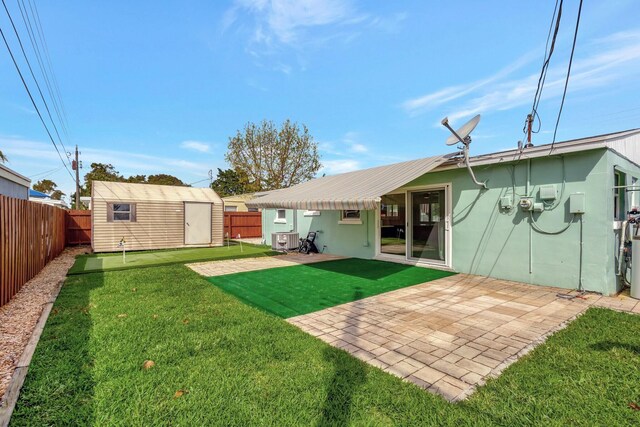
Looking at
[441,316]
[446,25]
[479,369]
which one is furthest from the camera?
[446,25]

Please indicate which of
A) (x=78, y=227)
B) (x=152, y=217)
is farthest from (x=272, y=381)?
(x=78, y=227)

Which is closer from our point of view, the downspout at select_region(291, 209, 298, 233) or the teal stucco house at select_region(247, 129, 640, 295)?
the teal stucco house at select_region(247, 129, 640, 295)

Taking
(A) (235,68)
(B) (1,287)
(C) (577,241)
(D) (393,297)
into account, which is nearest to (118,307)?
(B) (1,287)

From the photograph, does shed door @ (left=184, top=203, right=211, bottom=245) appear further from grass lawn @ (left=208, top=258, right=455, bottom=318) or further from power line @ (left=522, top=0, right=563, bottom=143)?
power line @ (left=522, top=0, right=563, bottom=143)

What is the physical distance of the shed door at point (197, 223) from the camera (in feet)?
58.4

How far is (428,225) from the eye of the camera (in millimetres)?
10266

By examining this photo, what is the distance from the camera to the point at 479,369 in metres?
3.58

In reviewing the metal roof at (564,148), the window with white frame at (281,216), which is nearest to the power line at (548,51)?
the metal roof at (564,148)

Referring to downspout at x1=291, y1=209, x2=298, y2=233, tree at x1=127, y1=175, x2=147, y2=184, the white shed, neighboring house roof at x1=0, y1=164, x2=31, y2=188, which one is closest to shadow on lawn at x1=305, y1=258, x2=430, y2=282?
downspout at x1=291, y1=209, x2=298, y2=233

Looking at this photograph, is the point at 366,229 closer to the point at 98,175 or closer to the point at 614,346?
the point at 614,346

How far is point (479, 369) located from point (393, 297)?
3250mm

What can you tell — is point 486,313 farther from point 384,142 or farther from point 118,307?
point 384,142

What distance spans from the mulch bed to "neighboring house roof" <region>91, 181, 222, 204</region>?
23.9ft

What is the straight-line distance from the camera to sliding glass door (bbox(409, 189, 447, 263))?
32.4 feet
